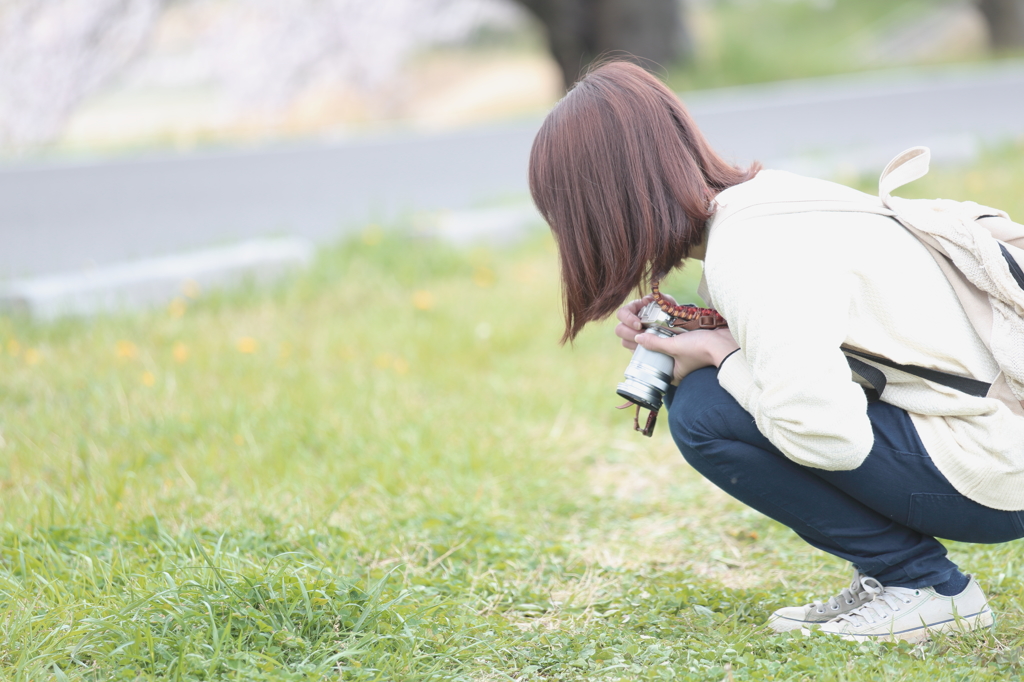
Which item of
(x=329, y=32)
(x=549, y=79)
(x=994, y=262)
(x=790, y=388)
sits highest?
(x=994, y=262)

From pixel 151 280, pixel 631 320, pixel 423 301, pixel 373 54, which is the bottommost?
pixel 373 54

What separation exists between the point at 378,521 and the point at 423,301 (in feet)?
6.08

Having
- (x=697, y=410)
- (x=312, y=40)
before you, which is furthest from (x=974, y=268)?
(x=312, y=40)

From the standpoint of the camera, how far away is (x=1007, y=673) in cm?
178

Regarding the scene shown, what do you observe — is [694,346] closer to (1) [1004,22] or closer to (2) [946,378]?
(2) [946,378]

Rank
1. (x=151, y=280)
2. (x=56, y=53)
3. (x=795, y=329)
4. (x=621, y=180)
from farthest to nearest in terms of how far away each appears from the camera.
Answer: (x=56, y=53), (x=151, y=280), (x=621, y=180), (x=795, y=329)

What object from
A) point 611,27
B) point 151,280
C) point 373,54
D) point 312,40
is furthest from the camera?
point 373,54

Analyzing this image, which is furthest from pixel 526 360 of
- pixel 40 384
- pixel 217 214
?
pixel 217 214

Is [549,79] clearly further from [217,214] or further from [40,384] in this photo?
[40,384]

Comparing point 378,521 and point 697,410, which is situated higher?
point 697,410

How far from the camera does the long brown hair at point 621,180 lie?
6.06ft

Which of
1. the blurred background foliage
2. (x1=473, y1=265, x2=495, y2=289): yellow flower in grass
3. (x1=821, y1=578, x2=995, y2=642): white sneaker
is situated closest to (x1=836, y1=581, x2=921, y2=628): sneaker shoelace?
(x1=821, y1=578, x2=995, y2=642): white sneaker

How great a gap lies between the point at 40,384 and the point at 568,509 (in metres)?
1.99

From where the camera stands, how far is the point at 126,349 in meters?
3.66
